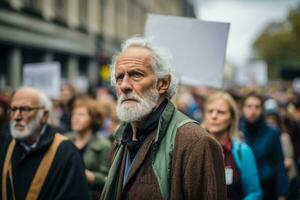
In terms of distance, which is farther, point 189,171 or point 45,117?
point 45,117

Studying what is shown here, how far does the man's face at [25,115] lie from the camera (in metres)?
4.21

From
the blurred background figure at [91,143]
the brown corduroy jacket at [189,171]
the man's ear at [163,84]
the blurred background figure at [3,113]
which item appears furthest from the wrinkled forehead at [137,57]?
the blurred background figure at [3,113]

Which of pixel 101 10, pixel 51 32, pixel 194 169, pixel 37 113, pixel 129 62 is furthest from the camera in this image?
pixel 101 10

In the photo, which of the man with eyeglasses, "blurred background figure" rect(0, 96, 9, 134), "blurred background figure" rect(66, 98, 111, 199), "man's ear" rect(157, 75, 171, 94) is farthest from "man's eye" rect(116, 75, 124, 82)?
"blurred background figure" rect(0, 96, 9, 134)

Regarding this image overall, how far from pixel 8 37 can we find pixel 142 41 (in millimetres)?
18018

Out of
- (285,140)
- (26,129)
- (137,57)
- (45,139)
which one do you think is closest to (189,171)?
(137,57)

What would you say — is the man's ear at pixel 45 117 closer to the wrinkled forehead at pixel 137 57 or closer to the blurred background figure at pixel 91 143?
the blurred background figure at pixel 91 143

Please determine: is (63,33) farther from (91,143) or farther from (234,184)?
(234,184)

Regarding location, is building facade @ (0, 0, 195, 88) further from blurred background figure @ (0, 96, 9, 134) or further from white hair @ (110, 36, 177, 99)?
white hair @ (110, 36, 177, 99)

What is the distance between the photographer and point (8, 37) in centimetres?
2017

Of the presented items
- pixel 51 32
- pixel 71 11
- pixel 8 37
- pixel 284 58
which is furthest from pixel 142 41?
pixel 284 58

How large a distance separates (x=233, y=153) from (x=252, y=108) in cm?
166

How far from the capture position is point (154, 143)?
287 centimetres

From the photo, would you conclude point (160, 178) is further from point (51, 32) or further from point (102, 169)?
point (51, 32)
